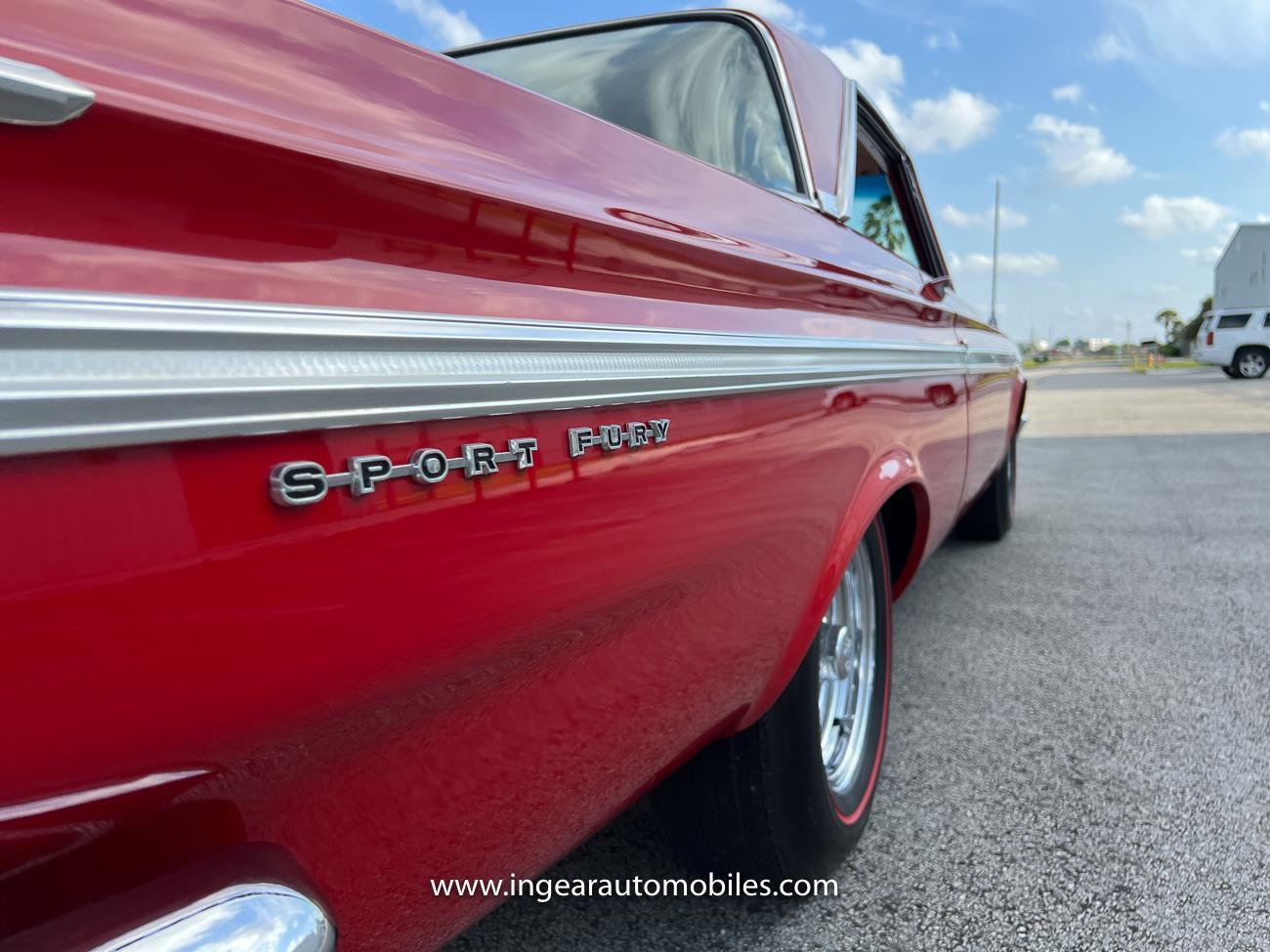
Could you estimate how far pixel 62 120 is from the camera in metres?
0.62

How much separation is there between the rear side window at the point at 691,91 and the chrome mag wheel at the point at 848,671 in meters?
0.92

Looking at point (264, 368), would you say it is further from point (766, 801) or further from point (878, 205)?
point (878, 205)

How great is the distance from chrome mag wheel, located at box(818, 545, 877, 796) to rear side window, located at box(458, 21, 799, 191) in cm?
92

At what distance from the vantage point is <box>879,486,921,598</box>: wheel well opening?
2428mm

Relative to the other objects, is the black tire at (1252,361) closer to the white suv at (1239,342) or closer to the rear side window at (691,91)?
the white suv at (1239,342)

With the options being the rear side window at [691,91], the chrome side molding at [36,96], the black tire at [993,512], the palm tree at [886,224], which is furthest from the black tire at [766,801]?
the black tire at [993,512]

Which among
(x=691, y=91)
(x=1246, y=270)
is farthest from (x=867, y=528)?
(x=1246, y=270)

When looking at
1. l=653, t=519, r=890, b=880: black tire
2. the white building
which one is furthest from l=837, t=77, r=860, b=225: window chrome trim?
the white building

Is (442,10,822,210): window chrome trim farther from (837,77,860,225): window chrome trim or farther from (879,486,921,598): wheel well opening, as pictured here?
(879,486,921,598): wheel well opening

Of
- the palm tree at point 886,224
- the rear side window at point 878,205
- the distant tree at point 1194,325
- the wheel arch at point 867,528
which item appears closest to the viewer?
the wheel arch at point 867,528

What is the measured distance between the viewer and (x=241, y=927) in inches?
26.3

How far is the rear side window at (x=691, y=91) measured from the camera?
1.89 m

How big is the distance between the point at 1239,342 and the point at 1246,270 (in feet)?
10.9

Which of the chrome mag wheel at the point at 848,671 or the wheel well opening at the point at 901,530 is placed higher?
the wheel well opening at the point at 901,530
